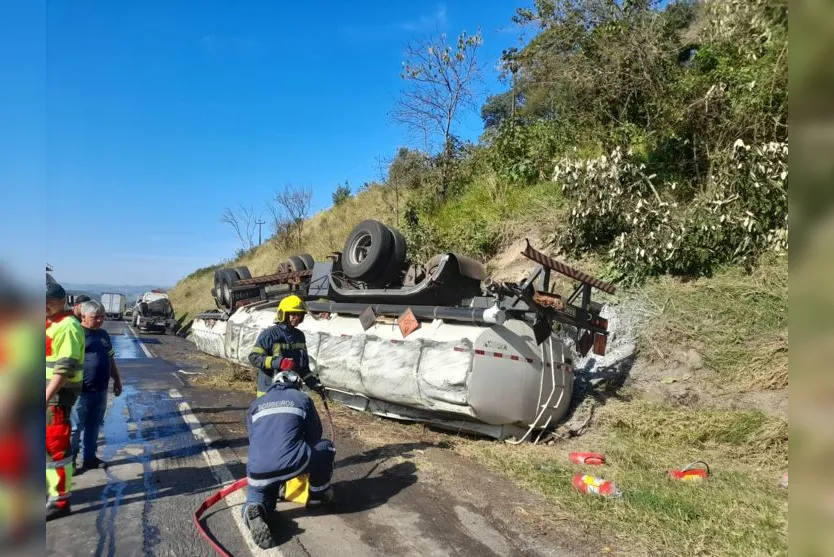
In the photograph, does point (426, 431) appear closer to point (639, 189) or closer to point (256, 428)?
point (256, 428)

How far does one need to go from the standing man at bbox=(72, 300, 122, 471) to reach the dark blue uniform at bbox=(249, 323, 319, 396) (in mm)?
1526

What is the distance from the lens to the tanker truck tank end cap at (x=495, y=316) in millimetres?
6520

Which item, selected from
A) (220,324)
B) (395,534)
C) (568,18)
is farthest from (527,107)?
(395,534)

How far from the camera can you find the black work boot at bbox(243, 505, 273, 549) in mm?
3902

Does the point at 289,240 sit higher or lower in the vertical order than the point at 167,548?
higher

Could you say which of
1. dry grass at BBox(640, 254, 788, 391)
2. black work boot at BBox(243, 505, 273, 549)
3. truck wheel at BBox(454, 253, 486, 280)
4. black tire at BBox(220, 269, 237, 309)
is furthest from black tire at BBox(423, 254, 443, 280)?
black tire at BBox(220, 269, 237, 309)

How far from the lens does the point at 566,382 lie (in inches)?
284

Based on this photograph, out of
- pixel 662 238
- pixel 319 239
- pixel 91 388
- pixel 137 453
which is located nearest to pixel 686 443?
pixel 662 238

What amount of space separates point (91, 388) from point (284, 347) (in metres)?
1.89

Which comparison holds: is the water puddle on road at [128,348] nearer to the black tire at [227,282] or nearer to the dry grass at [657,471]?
the black tire at [227,282]

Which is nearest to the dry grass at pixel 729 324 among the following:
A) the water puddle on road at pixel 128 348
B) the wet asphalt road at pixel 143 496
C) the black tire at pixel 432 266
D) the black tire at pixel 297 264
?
the black tire at pixel 432 266

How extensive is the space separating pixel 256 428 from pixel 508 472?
8.38 feet

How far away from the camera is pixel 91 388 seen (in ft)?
18.3
